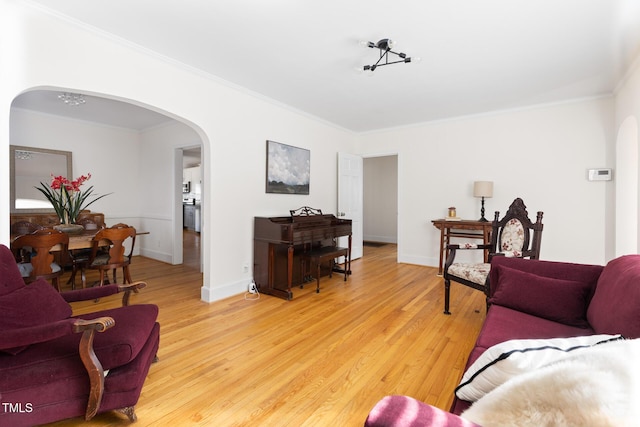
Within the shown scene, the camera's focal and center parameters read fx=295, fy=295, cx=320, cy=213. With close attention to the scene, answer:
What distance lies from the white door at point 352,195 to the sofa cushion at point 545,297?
137 inches

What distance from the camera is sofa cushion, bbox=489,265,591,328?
1.81m

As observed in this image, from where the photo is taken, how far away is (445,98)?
13.4 feet

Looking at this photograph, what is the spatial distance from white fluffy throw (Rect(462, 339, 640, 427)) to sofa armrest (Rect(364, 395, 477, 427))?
107 millimetres

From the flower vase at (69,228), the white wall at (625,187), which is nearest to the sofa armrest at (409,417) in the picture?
the flower vase at (69,228)

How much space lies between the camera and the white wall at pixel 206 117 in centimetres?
213

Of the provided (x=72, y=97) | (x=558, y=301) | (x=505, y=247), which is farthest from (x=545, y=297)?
(x=72, y=97)

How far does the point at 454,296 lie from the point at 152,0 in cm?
412

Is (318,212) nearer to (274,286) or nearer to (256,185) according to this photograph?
(256,185)

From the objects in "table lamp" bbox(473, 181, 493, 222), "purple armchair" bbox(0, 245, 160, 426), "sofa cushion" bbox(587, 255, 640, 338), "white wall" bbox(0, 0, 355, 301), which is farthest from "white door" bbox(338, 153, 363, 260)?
"purple armchair" bbox(0, 245, 160, 426)

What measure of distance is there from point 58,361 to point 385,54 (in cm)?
327

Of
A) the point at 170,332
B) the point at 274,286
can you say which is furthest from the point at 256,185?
the point at 170,332

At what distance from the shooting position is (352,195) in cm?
580

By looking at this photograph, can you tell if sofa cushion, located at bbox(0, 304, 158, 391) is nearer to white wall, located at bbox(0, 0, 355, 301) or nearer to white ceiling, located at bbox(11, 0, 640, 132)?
white wall, located at bbox(0, 0, 355, 301)

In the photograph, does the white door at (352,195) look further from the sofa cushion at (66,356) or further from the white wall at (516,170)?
the sofa cushion at (66,356)
